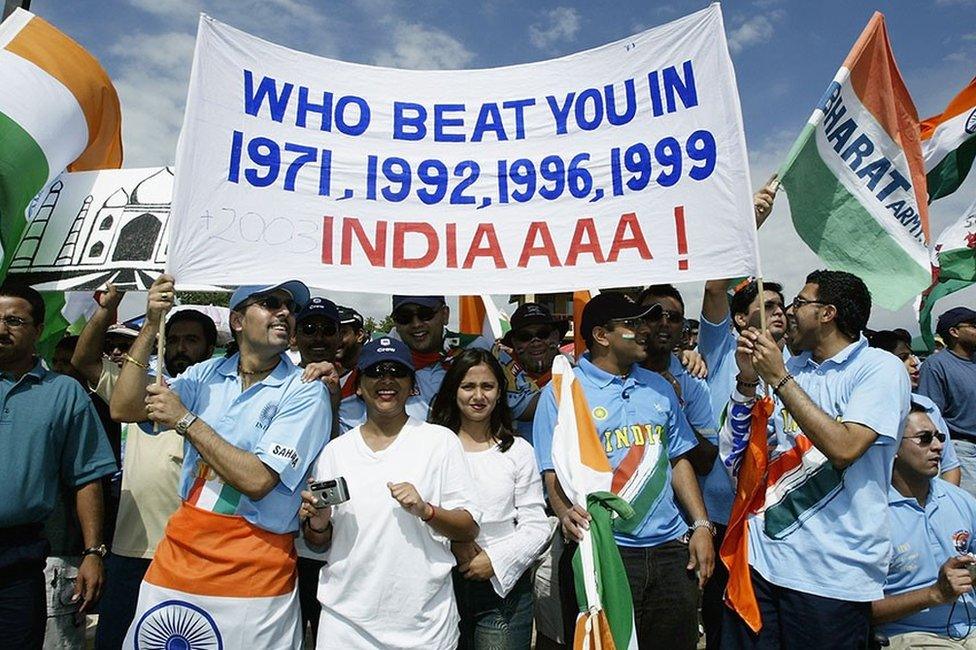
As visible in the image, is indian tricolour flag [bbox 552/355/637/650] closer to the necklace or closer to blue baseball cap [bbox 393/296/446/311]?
blue baseball cap [bbox 393/296/446/311]

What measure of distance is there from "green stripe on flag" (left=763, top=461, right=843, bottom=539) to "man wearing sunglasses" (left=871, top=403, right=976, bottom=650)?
601 mm

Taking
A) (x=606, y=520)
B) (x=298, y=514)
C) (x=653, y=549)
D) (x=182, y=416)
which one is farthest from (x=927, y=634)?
(x=182, y=416)

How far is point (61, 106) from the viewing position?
3.66 metres

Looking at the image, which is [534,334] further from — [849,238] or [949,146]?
[949,146]

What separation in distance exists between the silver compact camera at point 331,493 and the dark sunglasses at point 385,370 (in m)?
0.52

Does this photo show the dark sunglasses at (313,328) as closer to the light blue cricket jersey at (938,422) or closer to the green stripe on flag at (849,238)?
the green stripe on flag at (849,238)

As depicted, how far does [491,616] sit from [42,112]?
3.32 m

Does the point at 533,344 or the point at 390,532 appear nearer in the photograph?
the point at 390,532

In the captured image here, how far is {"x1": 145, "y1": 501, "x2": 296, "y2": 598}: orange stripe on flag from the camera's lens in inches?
102

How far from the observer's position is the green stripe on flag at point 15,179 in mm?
3291

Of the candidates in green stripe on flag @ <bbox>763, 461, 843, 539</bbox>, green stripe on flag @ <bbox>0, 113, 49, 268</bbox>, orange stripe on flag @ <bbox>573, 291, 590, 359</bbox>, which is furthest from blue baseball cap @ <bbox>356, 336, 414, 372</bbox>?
green stripe on flag @ <bbox>0, 113, 49, 268</bbox>

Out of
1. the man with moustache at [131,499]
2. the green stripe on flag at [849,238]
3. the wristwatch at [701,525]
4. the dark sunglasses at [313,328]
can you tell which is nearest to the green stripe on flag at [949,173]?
the green stripe on flag at [849,238]

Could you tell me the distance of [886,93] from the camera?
3.71 metres

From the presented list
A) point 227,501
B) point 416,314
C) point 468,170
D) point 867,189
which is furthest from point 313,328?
point 867,189
